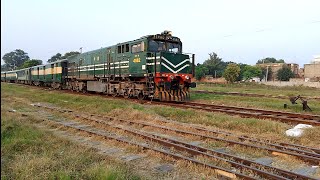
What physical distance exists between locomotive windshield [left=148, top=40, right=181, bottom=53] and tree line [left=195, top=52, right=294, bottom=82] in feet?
160

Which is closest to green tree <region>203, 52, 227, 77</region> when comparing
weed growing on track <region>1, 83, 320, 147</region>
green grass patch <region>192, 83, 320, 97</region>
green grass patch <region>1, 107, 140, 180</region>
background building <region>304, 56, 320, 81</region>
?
background building <region>304, 56, 320, 81</region>

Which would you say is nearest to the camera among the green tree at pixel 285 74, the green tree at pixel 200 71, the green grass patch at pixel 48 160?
the green grass patch at pixel 48 160

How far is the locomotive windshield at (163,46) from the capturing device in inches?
684

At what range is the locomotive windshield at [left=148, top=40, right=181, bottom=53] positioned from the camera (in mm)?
17375

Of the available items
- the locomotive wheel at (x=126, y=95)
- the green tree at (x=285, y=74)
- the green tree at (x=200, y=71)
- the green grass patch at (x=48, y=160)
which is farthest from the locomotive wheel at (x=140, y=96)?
the green tree at (x=285, y=74)

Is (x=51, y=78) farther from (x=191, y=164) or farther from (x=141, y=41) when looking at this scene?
(x=191, y=164)

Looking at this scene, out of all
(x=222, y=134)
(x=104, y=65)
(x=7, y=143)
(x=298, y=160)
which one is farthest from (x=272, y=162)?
(x=104, y=65)

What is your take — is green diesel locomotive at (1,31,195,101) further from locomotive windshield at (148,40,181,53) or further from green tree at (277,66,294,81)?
green tree at (277,66,294,81)

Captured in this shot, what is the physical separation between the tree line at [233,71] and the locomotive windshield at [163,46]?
48.6 meters

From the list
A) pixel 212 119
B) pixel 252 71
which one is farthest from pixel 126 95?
pixel 252 71

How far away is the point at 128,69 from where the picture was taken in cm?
1881

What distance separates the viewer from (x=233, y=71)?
213 feet

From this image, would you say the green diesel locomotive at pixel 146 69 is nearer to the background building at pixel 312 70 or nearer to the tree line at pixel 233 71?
the tree line at pixel 233 71

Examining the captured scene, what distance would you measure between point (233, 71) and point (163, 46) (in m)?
49.6
